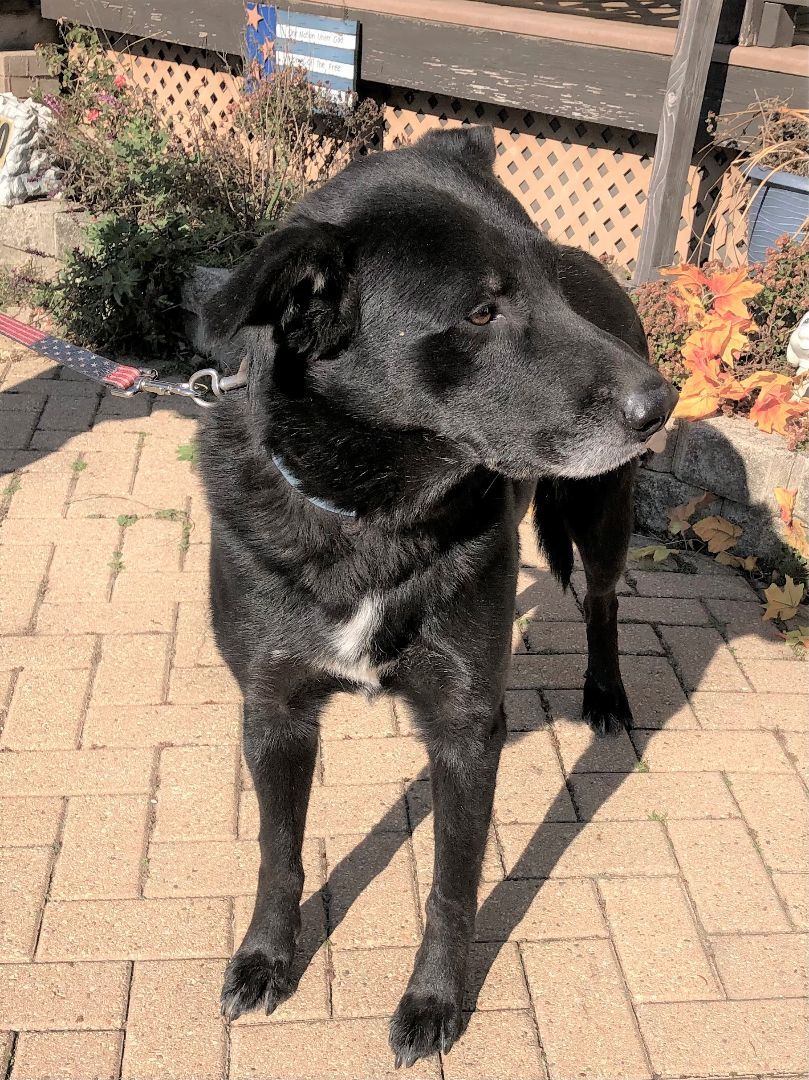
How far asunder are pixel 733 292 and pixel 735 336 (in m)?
0.18

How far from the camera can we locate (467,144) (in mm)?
2445

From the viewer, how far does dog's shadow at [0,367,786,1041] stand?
8.86 ft

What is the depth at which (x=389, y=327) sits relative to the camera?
2084 mm

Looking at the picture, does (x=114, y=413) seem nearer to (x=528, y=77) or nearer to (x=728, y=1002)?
(x=528, y=77)

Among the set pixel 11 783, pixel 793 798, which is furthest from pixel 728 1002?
pixel 11 783

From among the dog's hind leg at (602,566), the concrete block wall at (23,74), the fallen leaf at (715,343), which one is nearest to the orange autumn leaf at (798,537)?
the fallen leaf at (715,343)

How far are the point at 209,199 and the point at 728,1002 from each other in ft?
17.0

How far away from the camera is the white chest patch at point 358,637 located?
2295 mm

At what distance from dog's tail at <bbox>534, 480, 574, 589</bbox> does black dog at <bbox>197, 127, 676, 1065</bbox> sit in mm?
596

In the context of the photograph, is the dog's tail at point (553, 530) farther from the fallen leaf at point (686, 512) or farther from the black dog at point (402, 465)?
the fallen leaf at point (686, 512)

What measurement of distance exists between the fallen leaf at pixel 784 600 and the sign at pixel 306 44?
4233mm

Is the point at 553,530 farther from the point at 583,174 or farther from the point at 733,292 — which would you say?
the point at 583,174

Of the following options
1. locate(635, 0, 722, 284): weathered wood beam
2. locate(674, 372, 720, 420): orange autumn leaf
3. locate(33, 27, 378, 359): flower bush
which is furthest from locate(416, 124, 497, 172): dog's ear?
locate(33, 27, 378, 359): flower bush

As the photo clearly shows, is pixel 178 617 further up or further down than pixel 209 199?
further down
